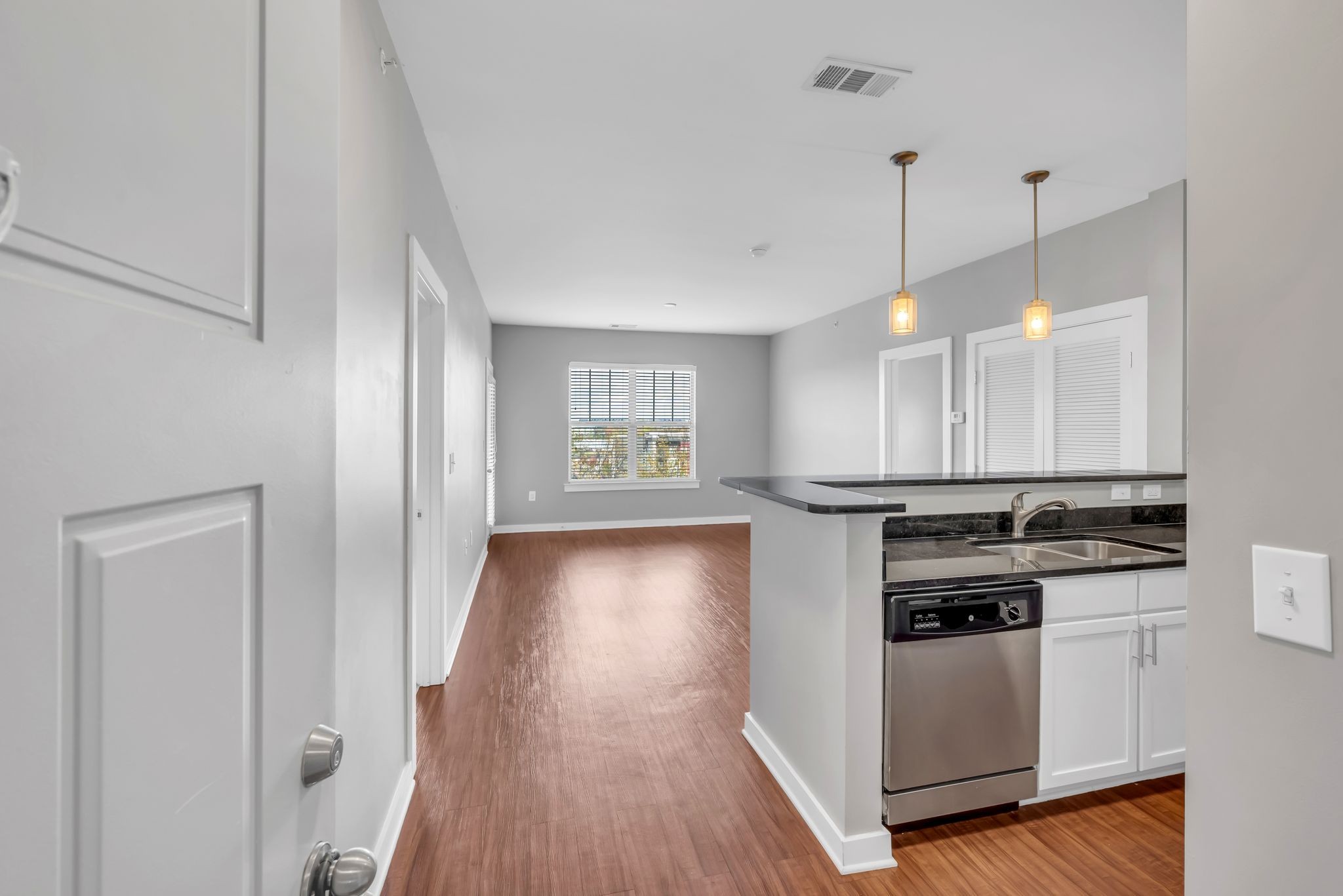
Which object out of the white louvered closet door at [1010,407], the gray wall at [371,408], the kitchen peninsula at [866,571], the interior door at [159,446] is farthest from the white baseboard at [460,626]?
the white louvered closet door at [1010,407]

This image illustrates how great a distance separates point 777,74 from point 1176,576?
2.29 metres

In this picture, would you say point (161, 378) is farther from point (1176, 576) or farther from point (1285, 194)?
point (1176, 576)

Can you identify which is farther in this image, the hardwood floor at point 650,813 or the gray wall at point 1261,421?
the hardwood floor at point 650,813

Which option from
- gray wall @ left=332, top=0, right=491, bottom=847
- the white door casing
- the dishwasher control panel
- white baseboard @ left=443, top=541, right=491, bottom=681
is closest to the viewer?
gray wall @ left=332, top=0, right=491, bottom=847

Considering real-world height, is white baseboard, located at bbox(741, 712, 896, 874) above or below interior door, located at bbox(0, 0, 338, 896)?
below

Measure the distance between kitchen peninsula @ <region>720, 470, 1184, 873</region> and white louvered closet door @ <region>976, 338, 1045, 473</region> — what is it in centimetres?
122

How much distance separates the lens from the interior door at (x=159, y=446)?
306 mm

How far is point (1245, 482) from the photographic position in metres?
0.78

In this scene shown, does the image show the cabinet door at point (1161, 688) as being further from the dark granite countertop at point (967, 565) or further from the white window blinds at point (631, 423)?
the white window blinds at point (631, 423)

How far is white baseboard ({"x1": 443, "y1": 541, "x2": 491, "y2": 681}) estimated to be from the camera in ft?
10.8

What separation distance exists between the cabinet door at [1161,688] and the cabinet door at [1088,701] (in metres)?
0.04

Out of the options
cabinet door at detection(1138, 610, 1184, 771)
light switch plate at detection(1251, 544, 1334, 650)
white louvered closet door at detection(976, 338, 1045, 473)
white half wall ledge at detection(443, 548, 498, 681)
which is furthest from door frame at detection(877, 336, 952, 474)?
light switch plate at detection(1251, 544, 1334, 650)

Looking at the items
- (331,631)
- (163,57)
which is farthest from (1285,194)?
(331,631)

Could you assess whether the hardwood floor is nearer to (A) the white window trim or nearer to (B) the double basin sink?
(B) the double basin sink
